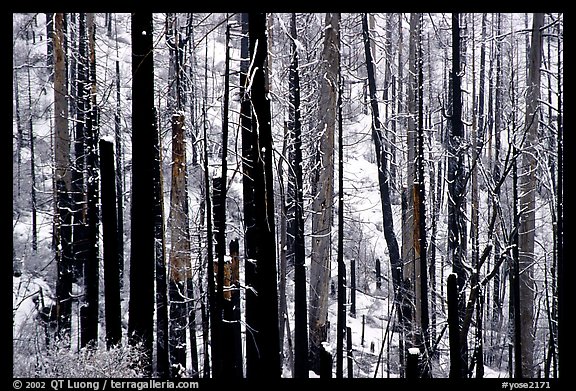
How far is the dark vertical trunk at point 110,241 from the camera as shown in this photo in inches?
260

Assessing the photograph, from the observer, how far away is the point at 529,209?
10.1m

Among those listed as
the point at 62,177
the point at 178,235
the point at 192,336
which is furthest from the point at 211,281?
the point at 62,177

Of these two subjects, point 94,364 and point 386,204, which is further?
point 386,204

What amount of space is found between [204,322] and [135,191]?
4496 mm

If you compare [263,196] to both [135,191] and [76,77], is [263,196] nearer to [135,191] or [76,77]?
[135,191]

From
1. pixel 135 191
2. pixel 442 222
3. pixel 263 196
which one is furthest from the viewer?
pixel 442 222

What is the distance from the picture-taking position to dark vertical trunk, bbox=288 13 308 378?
375 inches

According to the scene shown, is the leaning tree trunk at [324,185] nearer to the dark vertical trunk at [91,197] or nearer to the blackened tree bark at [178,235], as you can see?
the blackened tree bark at [178,235]

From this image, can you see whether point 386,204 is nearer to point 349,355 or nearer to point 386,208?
point 386,208

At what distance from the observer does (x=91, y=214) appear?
9984 mm

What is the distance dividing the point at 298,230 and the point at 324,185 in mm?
994

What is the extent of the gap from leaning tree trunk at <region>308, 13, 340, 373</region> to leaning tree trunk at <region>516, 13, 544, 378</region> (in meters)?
3.35

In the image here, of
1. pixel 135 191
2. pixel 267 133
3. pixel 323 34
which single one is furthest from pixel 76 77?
pixel 267 133

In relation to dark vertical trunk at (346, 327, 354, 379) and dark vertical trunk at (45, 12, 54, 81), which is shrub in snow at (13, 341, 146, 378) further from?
dark vertical trunk at (45, 12, 54, 81)
